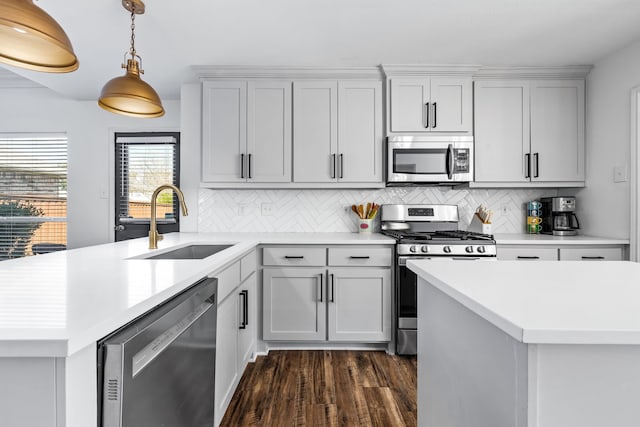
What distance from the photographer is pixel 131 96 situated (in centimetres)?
175

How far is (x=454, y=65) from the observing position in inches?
115

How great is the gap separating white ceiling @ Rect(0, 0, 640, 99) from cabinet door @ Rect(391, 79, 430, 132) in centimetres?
18

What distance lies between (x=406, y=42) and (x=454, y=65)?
624mm

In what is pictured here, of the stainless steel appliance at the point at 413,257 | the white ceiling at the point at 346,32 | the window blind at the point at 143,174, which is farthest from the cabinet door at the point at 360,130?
the window blind at the point at 143,174

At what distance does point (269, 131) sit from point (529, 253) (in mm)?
2345

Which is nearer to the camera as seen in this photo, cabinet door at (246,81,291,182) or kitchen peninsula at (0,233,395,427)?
kitchen peninsula at (0,233,395,427)

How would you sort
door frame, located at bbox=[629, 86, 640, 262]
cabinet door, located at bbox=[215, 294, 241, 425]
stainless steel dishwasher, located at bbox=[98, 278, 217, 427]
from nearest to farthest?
stainless steel dishwasher, located at bbox=[98, 278, 217, 427]
cabinet door, located at bbox=[215, 294, 241, 425]
door frame, located at bbox=[629, 86, 640, 262]

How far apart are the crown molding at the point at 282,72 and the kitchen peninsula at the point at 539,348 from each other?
2266mm

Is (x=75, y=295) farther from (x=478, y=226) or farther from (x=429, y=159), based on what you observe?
(x=478, y=226)

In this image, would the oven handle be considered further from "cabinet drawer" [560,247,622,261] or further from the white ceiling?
"cabinet drawer" [560,247,622,261]

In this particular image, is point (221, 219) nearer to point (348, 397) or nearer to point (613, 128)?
point (348, 397)

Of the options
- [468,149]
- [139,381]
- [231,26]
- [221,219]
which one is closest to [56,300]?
[139,381]

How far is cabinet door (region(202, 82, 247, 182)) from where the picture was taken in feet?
9.88

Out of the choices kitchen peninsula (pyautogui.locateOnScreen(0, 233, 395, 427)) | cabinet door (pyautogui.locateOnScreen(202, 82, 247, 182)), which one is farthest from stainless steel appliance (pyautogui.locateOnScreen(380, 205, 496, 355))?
kitchen peninsula (pyautogui.locateOnScreen(0, 233, 395, 427))
